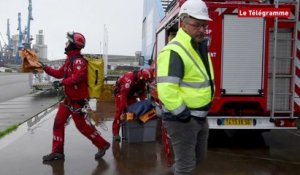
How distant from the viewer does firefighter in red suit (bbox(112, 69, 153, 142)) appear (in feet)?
28.9

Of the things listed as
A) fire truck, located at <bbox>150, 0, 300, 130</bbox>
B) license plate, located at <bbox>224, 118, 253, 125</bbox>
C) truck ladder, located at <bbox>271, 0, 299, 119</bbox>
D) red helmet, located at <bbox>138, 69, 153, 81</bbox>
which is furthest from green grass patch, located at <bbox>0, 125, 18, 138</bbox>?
truck ladder, located at <bbox>271, 0, 299, 119</bbox>

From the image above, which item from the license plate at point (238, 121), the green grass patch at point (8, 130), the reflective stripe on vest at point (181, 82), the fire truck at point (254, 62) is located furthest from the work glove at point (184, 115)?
the green grass patch at point (8, 130)

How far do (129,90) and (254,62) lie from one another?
92.5 inches

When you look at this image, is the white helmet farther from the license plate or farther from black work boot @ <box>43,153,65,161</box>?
the license plate

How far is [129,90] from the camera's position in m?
8.94

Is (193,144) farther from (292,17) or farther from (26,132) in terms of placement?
(26,132)

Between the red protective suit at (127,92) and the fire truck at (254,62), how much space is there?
1583 millimetres

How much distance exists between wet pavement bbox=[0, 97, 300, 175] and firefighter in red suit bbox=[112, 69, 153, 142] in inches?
21.1

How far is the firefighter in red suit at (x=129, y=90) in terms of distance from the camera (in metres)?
8.80

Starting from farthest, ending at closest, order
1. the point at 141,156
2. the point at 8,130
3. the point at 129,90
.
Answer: the point at 8,130 < the point at 129,90 < the point at 141,156

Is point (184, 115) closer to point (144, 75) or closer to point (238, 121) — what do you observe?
point (238, 121)

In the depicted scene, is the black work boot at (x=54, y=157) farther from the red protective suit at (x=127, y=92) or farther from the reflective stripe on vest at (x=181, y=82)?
the reflective stripe on vest at (x=181, y=82)

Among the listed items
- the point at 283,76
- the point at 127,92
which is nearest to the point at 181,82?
the point at 283,76

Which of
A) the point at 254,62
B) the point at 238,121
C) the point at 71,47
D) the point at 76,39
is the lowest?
the point at 238,121
